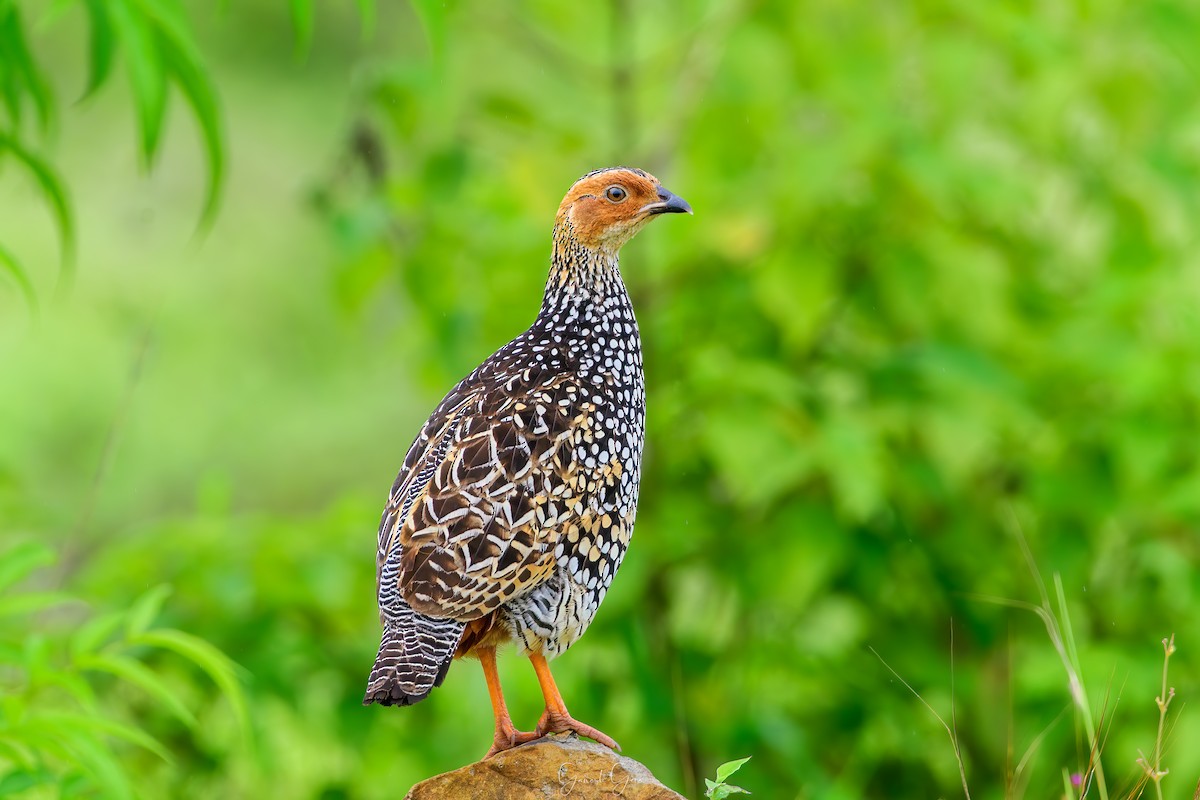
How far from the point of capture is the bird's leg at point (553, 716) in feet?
13.3

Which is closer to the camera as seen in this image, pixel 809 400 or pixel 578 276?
pixel 578 276

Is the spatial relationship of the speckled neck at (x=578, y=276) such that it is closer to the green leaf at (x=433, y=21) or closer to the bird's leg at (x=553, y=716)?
the green leaf at (x=433, y=21)

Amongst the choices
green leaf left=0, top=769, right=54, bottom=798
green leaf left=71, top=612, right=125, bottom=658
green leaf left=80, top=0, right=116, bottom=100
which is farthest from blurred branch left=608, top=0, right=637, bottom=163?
green leaf left=0, top=769, right=54, bottom=798

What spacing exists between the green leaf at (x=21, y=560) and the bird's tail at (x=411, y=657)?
45.1 inches

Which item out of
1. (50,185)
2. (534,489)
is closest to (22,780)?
(534,489)

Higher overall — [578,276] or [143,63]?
[143,63]

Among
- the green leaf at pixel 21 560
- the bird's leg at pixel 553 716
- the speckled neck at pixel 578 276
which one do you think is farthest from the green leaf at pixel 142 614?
the speckled neck at pixel 578 276

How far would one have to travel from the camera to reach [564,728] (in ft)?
13.4

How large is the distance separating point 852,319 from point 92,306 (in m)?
9.58

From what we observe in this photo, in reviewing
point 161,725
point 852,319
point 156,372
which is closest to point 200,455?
point 156,372

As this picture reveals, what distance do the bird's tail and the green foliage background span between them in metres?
2.66

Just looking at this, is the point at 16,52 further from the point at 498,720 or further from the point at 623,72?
the point at 623,72

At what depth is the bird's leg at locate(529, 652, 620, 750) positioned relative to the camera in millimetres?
4039

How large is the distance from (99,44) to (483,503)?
6.40 ft
